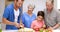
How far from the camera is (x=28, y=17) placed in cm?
123

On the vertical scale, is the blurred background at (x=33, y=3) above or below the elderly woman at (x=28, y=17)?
above

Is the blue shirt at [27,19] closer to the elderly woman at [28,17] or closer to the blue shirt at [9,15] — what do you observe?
the elderly woman at [28,17]

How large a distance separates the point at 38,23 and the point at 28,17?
0.13 m

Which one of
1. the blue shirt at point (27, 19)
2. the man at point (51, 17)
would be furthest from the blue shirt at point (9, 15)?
the man at point (51, 17)

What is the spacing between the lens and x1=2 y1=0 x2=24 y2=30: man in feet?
4.00

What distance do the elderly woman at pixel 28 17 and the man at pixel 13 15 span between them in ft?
0.21

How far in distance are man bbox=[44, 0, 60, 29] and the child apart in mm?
46

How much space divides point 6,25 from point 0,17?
0.35 ft

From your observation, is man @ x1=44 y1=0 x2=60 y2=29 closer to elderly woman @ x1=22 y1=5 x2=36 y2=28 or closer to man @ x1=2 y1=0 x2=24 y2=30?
elderly woman @ x1=22 y1=5 x2=36 y2=28

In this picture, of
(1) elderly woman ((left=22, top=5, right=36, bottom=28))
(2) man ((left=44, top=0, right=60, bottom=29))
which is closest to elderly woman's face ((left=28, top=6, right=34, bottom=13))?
(1) elderly woman ((left=22, top=5, right=36, bottom=28))

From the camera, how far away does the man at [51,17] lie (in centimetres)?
125

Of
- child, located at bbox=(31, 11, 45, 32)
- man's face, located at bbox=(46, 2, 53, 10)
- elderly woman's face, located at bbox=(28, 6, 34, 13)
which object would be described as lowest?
child, located at bbox=(31, 11, 45, 32)

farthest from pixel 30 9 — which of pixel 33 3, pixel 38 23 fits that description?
pixel 38 23

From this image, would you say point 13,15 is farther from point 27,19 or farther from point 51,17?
point 51,17
